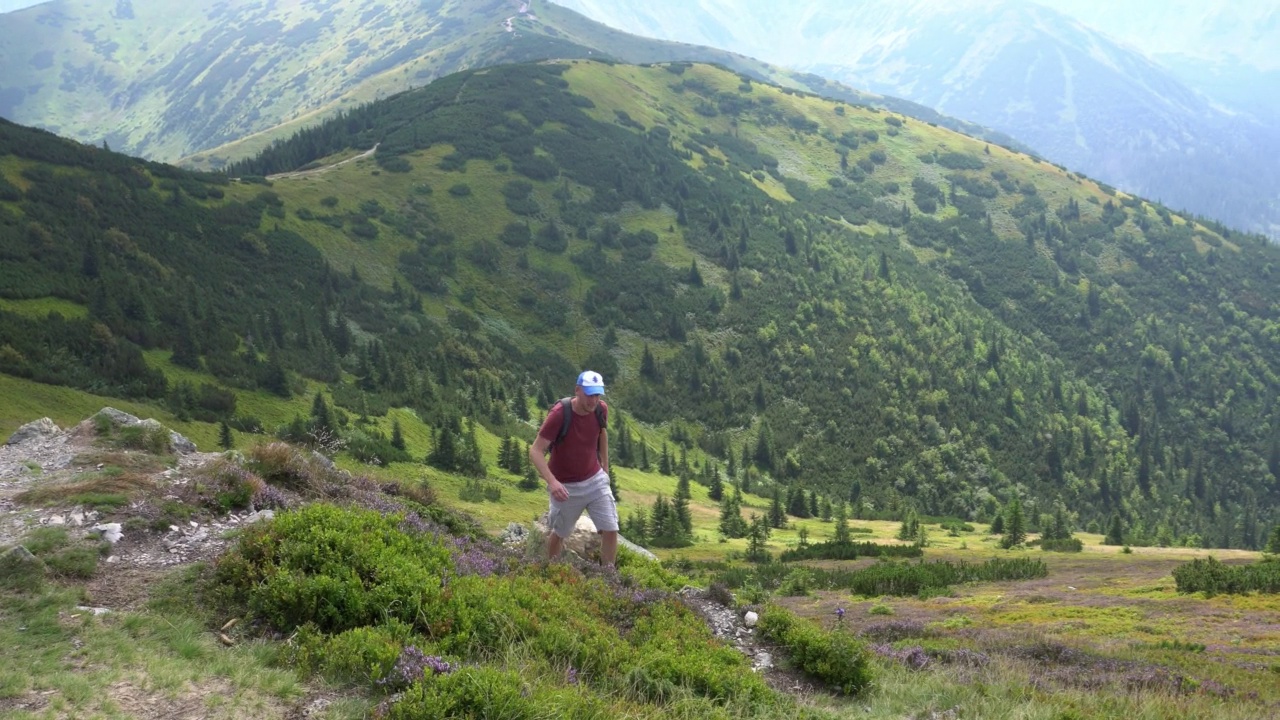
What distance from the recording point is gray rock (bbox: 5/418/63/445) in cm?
1587

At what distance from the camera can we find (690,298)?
107 metres

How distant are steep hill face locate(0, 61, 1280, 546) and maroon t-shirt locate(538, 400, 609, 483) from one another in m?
29.8

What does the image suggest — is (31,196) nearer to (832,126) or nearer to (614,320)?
(614,320)

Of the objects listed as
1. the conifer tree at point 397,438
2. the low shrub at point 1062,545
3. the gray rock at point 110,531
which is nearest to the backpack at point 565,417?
the gray rock at point 110,531

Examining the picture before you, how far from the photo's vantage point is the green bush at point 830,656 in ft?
31.0

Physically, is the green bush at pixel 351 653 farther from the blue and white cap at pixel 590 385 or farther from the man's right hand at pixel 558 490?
the blue and white cap at pixel 590 385

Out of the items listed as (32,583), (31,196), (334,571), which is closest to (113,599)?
(32,583)

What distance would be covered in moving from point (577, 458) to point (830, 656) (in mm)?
4874

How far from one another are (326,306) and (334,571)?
2731 inches

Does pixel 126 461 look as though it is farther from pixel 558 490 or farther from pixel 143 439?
pixel 558 490

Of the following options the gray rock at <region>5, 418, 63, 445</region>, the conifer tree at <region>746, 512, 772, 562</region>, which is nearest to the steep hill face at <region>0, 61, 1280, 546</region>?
the gray rock at <region>5, 418, 63, 445</region>

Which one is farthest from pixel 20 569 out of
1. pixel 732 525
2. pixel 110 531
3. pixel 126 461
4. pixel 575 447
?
pixel 732 525

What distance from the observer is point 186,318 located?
48594 millimetres

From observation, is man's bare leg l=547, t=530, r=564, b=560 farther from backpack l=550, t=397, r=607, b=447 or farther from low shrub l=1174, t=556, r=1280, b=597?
low shrub l=1174, t=556, r=1280, b=597
